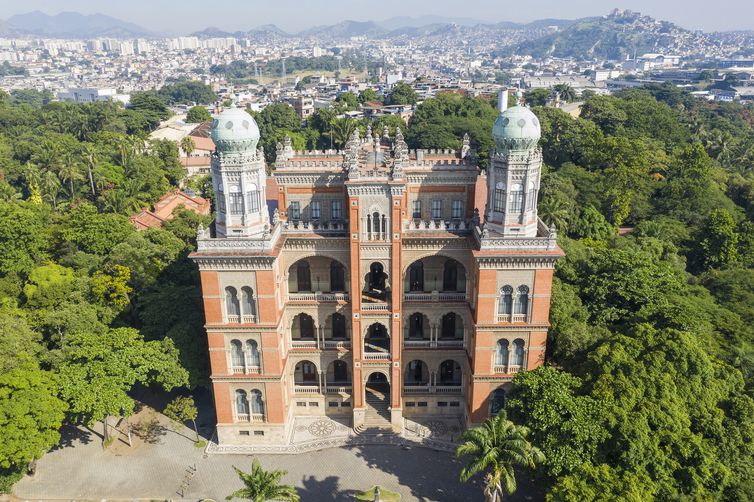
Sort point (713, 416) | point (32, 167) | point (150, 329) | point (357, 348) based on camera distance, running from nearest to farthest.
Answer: point (713, 416) → point (357, 348) → point (150, 329) → point (32, 167)

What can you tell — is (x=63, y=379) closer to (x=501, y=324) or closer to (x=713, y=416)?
(x=501, y=324)

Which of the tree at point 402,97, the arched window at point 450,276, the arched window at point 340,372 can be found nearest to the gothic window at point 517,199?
the arched window at point 450,276

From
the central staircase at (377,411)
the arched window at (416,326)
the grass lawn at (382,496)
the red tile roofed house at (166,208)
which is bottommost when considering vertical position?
the grass lawn at (382,496)

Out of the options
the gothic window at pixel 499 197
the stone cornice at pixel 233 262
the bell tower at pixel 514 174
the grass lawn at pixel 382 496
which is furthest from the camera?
the gothic window at pixel 499 197

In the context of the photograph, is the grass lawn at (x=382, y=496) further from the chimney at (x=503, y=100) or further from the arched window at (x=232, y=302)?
the chimney at (x=503, y=100)

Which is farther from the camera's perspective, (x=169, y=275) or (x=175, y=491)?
(x=169, y=275)

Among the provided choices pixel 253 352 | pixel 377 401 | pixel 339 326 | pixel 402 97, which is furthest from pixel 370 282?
pixel 402 97

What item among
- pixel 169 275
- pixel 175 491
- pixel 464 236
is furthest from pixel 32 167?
pixel 464 236
